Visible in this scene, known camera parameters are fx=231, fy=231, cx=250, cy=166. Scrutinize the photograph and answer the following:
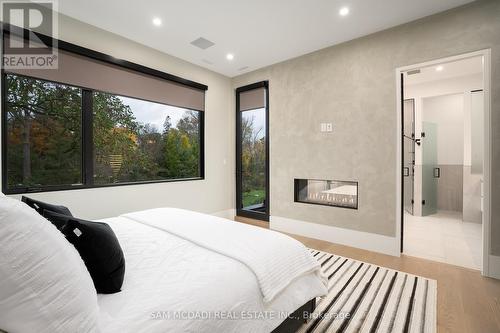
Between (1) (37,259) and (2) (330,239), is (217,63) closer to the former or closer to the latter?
(2) (330,239)

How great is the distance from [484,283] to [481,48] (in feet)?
7.86

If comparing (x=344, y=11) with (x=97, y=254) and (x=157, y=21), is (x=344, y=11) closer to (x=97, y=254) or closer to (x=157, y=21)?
(x=157, y=21)

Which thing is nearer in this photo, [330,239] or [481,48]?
[481,48]

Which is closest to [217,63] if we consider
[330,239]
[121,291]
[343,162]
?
[343,162]

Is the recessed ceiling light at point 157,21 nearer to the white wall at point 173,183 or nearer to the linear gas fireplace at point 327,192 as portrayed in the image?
the white wall at point 173,183

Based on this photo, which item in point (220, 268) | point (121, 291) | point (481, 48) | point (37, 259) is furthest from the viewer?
point (481, 48)

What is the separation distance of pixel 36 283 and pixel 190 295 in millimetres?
539

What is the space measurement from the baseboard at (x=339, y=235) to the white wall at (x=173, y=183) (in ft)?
4.29

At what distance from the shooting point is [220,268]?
122cm

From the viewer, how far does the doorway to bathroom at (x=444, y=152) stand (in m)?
3.98

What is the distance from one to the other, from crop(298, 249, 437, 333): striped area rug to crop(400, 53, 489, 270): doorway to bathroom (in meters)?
1.65

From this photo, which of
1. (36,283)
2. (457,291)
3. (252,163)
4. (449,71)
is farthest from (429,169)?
(36,283)

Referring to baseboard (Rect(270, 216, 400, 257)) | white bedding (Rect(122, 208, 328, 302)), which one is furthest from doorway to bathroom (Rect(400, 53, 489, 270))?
white bedding (Rect(122, 208, 328, 302))

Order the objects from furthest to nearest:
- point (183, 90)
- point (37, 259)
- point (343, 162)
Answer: point (183, 90) → point (343, 162) → point (37, 259)
